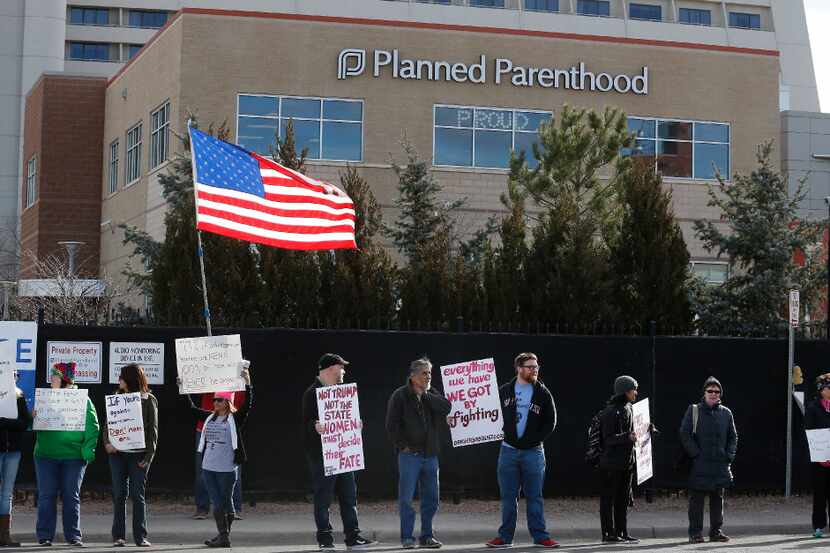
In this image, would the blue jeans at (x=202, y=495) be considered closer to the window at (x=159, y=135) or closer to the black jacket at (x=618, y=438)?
the black jacket at (x=618, y=438)

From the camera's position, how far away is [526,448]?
13055 mm

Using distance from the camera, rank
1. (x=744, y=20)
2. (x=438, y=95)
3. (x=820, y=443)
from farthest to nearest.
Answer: (x=744, y=20) → (x=438, y=95) → (x=820, y=443)

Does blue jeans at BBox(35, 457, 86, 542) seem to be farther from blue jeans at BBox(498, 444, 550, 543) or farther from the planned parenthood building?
the planned parenthood building

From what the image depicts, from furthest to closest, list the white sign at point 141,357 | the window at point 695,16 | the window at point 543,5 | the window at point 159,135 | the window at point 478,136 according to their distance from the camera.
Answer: the window at point 695,16 < the window at point 543,5 < the window at point 478,136 < the window at point 159,135 < the white sign at point 141,357

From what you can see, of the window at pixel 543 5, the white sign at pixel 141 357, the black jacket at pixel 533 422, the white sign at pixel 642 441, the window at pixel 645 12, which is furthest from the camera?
the window at pixel 645 12

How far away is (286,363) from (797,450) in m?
7.02

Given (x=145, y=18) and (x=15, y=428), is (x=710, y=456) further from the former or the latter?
(x=145, y=18)

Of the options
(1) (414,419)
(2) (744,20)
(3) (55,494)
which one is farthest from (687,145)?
(2) (744,20)

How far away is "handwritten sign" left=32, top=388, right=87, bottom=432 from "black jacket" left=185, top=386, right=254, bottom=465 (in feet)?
5.08

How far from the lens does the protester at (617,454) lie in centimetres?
1348

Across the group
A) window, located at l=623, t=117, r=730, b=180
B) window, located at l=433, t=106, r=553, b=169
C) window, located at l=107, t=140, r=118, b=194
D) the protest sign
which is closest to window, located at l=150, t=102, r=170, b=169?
window, located at l=107, t=140, r=118, b=194

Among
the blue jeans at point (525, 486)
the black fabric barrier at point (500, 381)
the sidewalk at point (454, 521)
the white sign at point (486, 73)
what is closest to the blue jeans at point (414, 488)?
the blue jeans at point (525, 486)

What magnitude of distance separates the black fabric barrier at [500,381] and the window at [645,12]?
62.3 meters

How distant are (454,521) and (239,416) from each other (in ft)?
9.72
